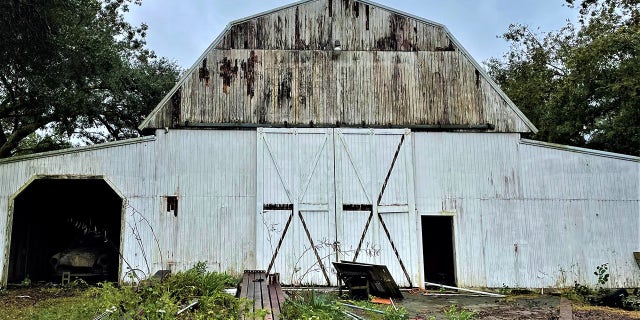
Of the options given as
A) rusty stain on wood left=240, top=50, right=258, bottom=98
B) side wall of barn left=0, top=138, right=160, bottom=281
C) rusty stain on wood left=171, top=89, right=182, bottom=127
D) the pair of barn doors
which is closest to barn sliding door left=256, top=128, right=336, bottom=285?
the pair of barn doors

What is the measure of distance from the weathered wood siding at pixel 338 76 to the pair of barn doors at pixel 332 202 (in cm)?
60

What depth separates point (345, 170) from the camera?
11.9 metres

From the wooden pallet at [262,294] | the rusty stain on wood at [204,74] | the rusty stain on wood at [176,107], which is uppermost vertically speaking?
the rusty stain on wood at [204,74]

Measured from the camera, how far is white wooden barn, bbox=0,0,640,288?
11.4 meters

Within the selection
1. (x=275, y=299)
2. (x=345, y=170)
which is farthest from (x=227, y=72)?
(x=275, y=299)

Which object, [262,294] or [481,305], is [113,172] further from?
[481,305]

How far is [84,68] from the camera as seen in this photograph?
12.7m

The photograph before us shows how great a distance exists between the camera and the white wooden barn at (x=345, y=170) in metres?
11.4

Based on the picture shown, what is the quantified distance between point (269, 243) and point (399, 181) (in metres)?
3.55

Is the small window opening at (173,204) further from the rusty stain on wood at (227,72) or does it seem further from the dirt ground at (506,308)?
the dirt ground at (506,308)

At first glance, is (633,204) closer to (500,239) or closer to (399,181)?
(500,239)

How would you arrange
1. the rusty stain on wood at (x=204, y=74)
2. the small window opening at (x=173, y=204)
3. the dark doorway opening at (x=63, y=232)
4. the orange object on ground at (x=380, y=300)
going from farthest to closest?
the dark doorway opening at (x=63, y=232), the rusty stain on wood at (x=204, y=74), the small window opening at (x=173, y=204), the orange object on ground at (x=380, y=300)

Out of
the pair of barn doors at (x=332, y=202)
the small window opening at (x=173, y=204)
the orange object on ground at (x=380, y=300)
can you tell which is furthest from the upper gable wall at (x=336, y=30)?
the orange object on ground at (x=380, y=300)

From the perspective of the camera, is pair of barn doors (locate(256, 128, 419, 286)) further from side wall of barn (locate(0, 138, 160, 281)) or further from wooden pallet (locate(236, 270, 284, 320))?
side wall of barn (locate(0, 138, 160, 281))
